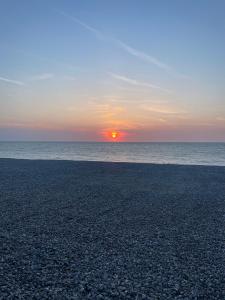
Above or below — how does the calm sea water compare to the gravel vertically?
above

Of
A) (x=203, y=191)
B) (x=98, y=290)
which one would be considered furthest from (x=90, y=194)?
(x=98, y=290)

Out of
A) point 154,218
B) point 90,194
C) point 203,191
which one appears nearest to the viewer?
point 154,218

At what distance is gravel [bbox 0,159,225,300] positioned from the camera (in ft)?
22.2

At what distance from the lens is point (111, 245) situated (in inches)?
372

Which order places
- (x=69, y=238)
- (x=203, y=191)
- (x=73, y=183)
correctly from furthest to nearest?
1. (x=73, y=183)
2. (x=203, y=191)
3. (x=69, y=238)

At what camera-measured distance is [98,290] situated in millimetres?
6598

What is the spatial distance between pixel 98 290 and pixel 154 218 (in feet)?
21.6

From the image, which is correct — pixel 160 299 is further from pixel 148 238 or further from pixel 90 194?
pixel 90 194

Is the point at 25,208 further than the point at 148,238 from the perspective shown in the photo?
Yes

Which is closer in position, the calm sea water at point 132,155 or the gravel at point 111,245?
the gravel at point 111,245

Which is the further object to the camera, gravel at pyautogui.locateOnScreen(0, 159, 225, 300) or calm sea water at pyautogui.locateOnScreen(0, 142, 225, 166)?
calm sea water at pyautogui.locateOnScreen(0, 142, 225, 166)

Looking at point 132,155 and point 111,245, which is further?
point 132,155

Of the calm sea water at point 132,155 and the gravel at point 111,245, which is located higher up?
the calm sea water at point 132,155

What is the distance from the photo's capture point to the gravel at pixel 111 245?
6758 mm
